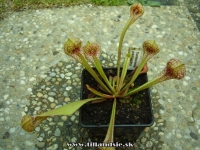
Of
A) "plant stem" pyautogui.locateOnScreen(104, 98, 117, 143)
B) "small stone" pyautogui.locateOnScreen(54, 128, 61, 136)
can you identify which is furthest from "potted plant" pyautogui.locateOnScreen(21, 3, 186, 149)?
"small stone" pyautogui.locateOnScreen(54, 128, 61, 136)

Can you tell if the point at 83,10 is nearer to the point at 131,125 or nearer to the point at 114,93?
the point at 114,93

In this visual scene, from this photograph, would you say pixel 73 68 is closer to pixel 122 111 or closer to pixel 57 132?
pixel 57 132

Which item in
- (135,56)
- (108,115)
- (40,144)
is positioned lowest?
(40,144)

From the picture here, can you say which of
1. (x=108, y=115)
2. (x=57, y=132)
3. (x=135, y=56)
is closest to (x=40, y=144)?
(x=57, y=132)

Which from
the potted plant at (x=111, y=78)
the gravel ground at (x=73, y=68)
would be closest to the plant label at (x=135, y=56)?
the potted plant at (x=111, y=78)

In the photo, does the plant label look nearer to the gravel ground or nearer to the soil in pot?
the soil in pot

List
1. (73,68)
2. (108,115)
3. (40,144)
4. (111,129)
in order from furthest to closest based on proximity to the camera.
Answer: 1. (73,68)
2. (40,144)
3. (108,115)
4. (111,129)

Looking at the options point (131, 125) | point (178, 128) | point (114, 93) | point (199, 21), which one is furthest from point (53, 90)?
point (199, 21)

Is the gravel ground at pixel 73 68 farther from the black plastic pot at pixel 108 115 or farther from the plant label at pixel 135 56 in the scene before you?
the plant label at pixel 135 56
